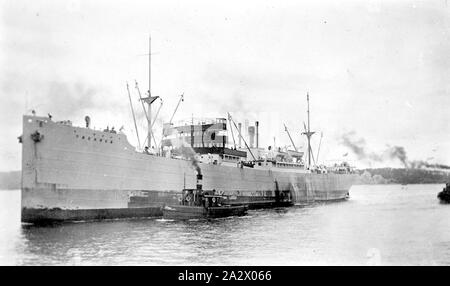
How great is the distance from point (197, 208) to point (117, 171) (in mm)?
5412

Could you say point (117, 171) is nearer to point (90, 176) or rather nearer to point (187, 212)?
point (90, 176)

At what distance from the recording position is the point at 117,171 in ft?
87.7

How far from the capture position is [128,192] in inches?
1081

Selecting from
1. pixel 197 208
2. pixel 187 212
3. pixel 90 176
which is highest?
pixel 90 176

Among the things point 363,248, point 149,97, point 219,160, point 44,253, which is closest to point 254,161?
point 219,160

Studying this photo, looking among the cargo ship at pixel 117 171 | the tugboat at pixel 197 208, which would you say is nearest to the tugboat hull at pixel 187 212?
the tugboat at pixel 197 208

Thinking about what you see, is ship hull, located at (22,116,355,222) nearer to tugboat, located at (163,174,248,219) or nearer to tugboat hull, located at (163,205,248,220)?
tugboat hull, located at (163,205,248,220)

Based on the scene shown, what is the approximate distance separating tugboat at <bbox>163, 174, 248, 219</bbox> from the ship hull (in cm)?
179

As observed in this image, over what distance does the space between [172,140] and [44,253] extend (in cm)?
2491

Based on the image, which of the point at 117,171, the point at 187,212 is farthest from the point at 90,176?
the point at 187,212

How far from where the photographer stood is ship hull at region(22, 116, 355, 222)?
918 inches

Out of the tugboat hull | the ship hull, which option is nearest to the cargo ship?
the ship hull

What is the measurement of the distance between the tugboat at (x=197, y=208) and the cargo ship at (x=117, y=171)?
1.38 meters
